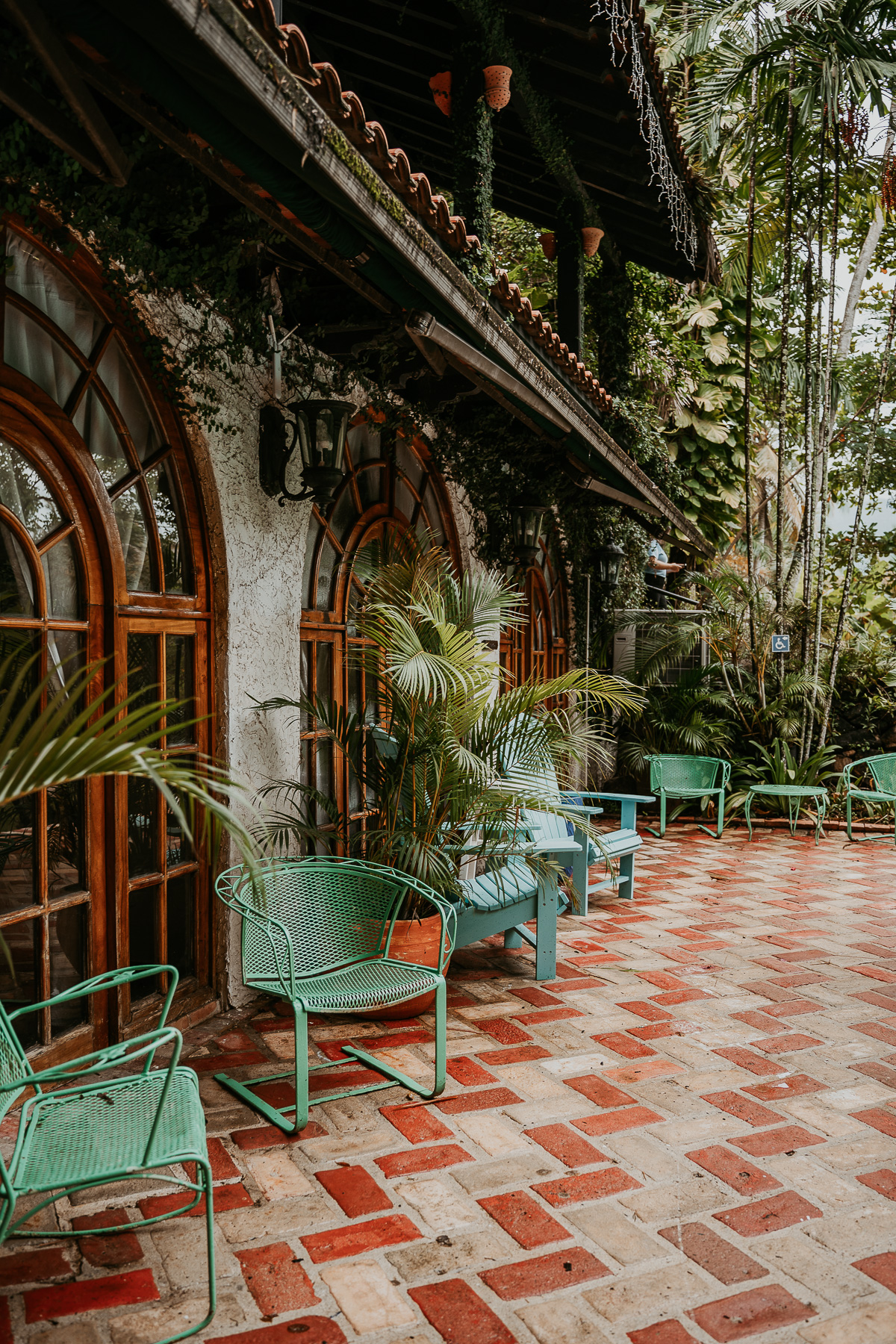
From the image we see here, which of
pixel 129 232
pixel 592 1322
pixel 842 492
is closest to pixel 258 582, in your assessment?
pixel 129 232

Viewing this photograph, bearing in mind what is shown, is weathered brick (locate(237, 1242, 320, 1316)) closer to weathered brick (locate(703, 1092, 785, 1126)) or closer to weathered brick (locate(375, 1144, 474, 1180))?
weathered brick (locate(375, 1144, 474, 1180))

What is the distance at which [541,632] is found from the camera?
8.73 m

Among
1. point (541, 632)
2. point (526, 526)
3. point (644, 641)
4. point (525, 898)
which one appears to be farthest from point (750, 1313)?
point (644, 641)

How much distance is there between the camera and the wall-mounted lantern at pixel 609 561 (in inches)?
352

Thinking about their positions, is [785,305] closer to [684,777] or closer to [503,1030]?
[684,777]

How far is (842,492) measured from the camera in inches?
666

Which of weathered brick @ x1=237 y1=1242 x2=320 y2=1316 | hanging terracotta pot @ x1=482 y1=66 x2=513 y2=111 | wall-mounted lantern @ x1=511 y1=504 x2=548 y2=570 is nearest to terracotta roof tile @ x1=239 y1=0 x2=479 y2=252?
hanging terracotta pot @ x1=482 y1=66 x2=513 y2=111

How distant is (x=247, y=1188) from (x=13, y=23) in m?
3.03

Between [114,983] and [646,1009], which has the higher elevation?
[114,983]

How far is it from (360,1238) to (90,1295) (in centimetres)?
65

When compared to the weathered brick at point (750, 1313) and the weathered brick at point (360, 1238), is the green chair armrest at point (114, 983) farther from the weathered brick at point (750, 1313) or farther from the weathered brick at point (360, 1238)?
the weathered brick at point (750, 1313)

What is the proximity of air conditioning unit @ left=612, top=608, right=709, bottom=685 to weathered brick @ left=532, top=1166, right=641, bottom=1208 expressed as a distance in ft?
24.7

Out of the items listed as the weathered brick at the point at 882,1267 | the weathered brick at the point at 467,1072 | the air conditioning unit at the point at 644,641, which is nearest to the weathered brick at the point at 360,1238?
the weathered brick at the point at 467,1072

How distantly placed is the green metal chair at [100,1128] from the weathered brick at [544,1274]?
66 cm
